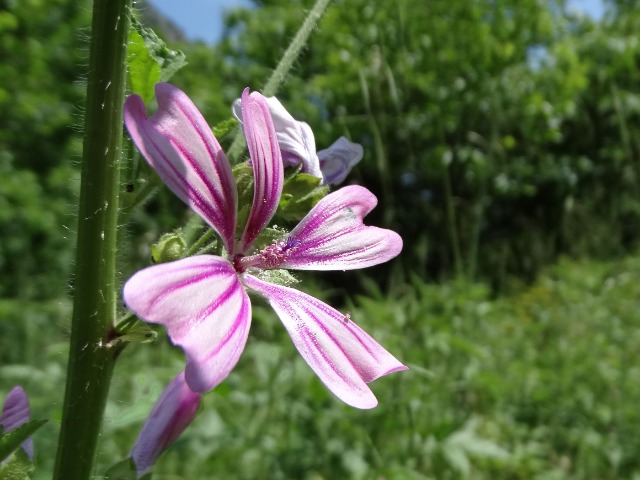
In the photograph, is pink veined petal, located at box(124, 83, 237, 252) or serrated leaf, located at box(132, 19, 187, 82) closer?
pink veined petal, located at box(124, 83, 237, 252)

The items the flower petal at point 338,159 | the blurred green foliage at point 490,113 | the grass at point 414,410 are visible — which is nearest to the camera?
the flower petal at point 338,159

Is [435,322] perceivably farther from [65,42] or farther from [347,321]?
[65,42]

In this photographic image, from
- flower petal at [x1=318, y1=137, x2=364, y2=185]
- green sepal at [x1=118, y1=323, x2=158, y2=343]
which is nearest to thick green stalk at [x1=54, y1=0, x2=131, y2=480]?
green sepal at [x1=118, y1=323, x2=158, y2=343]

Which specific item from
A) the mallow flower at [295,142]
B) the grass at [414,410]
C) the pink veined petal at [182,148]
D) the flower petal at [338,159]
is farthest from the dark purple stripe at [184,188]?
the grass at [414,410]

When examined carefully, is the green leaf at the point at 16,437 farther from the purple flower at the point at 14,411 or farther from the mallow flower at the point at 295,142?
the mallow flower at the point at 295,142

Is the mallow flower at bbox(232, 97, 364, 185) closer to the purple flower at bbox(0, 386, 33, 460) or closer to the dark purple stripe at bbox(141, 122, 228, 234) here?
the dark purple stripe at bbox(141, 122, 228, 234)

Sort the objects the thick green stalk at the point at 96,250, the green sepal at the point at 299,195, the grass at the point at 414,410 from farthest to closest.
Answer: the grass at the point at 414,410 < the green sepal at the point at 299,195 < the thick green stalk at the point at 96,250
